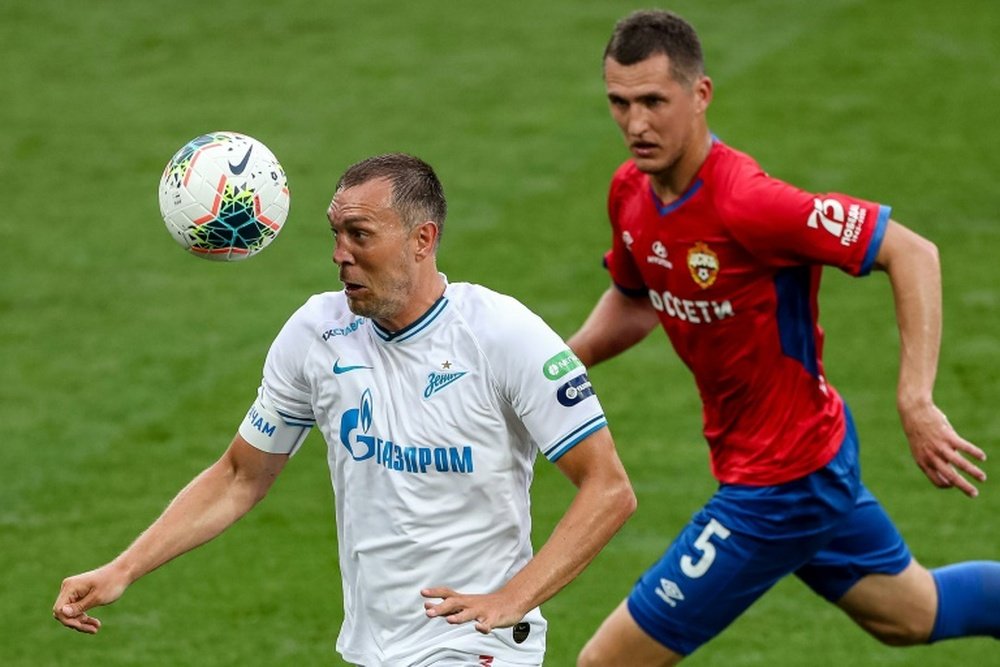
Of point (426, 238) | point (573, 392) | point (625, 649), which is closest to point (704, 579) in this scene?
point (625, 649)

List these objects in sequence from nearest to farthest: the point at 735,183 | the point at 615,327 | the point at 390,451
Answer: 1. the point at 390,451
2. the point at 735,183
3. the point at 615,327

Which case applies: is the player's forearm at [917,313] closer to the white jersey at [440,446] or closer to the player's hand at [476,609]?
the white jersey at [440,446]

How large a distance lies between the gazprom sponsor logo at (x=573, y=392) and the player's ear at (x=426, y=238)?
2.05ft

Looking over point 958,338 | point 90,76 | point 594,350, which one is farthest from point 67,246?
point 594,350

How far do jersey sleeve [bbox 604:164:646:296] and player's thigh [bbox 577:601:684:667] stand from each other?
134 cm

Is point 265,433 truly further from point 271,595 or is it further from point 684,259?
point 271,595

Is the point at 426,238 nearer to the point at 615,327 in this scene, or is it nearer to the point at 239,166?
the point at 239,166

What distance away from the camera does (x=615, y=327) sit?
24.9 feet

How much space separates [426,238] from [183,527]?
1.20 m

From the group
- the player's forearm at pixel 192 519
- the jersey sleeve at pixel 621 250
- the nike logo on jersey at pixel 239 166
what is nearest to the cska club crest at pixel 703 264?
the jersey sleeve at pixel 621 250

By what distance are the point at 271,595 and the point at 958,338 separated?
558 centimetres

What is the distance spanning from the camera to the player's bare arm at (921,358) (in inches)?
236

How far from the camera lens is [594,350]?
24.9ft

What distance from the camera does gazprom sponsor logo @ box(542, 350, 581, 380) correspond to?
17.9ft
